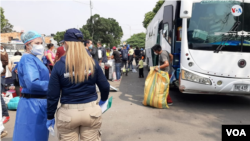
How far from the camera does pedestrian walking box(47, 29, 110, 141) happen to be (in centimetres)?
207

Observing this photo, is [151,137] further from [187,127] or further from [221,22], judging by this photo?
[221,22]

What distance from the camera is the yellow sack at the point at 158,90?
18.2ft

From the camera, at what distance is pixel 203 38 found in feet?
17.2

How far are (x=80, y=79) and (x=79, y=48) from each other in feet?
1.06

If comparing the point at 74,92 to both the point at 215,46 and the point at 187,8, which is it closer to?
the point at 187,8

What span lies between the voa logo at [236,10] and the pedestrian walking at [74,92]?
4.54 m

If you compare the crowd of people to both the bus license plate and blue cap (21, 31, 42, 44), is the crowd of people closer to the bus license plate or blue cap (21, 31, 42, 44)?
blue cap (21, 31, 42, 44)

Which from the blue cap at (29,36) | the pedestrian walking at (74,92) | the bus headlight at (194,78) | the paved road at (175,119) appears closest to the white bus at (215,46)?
the bus headlight at (194,78)

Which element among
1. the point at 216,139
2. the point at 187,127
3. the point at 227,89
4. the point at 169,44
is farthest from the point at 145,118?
the point at 169,44

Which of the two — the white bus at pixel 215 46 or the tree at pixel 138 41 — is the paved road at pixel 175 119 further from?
the tree at pixel 138 41

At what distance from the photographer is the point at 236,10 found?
5.22 m

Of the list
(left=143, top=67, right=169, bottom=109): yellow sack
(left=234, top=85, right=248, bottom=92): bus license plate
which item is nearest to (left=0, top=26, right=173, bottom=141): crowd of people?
(left=143, top=67, right=169, bottom=109): yellow sack

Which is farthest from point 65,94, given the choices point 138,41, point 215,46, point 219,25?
point 138,41

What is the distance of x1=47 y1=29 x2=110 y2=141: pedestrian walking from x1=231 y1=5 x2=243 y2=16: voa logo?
454 centimetres
